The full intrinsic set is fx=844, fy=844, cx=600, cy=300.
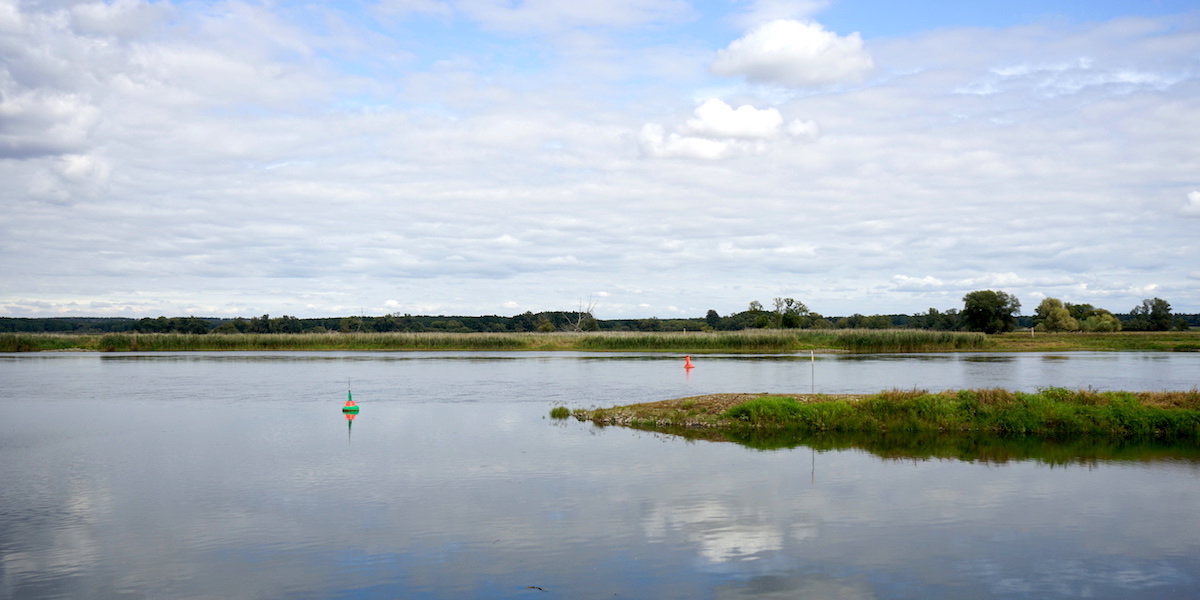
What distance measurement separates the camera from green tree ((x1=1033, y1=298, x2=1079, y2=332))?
90625 mm

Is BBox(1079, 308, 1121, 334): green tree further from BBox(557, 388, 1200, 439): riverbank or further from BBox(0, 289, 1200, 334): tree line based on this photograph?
BBox(557, 388, 1200, 439): riverbank

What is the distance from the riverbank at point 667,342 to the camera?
6750cm

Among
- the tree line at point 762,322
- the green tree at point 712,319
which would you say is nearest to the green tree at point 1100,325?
the tree line at point 762,322

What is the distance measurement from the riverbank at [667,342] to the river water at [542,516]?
4743 centimetres

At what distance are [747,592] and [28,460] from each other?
15906 mm

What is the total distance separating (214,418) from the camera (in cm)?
2462

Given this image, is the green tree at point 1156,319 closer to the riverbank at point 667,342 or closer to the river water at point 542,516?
the riverbank at point 667,342

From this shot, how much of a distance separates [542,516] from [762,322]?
81158mm

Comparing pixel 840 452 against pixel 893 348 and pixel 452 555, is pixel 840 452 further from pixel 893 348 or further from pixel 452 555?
pixel 893 348

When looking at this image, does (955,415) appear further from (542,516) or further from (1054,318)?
(1054,318)

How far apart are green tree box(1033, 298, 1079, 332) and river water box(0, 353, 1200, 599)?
81.0 m

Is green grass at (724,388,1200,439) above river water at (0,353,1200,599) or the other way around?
above

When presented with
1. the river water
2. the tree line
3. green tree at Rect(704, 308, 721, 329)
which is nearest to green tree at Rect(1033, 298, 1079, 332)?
the tree line

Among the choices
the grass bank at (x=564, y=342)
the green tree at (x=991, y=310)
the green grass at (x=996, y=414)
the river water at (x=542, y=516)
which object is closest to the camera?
the river water at (x=542, y=516)
